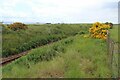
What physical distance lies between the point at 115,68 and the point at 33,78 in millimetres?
3608

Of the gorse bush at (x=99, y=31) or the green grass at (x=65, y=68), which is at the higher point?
the gorse bush at (x=99, y=31)

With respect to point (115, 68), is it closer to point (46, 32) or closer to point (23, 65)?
point (23, 65)

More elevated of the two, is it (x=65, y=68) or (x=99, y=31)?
(x=99, y=31)

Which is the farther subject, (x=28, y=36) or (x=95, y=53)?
(x=28, y=36)

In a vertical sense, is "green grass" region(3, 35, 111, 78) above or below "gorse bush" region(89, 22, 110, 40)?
below

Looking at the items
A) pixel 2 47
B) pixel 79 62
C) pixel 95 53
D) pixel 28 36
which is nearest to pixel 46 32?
pixel 28 36

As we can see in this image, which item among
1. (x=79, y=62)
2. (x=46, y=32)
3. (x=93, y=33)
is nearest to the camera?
(x=79, y=62)

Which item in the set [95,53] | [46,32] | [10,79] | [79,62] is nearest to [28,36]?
[46,32]

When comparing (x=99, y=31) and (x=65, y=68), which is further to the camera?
(x=99, y=31)

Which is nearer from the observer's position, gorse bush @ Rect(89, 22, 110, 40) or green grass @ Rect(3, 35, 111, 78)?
green grass @ Rect(3, 35, 111, 78)

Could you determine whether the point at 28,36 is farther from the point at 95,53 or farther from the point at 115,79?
the point at 115,79

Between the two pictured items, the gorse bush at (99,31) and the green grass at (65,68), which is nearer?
the green grass at (65,68)

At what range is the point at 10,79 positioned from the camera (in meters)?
13.1

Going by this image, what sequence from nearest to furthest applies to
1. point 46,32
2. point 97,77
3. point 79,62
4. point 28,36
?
1. point 97,77
2. point 79,62
3. point 28,36
4. point 46,32
